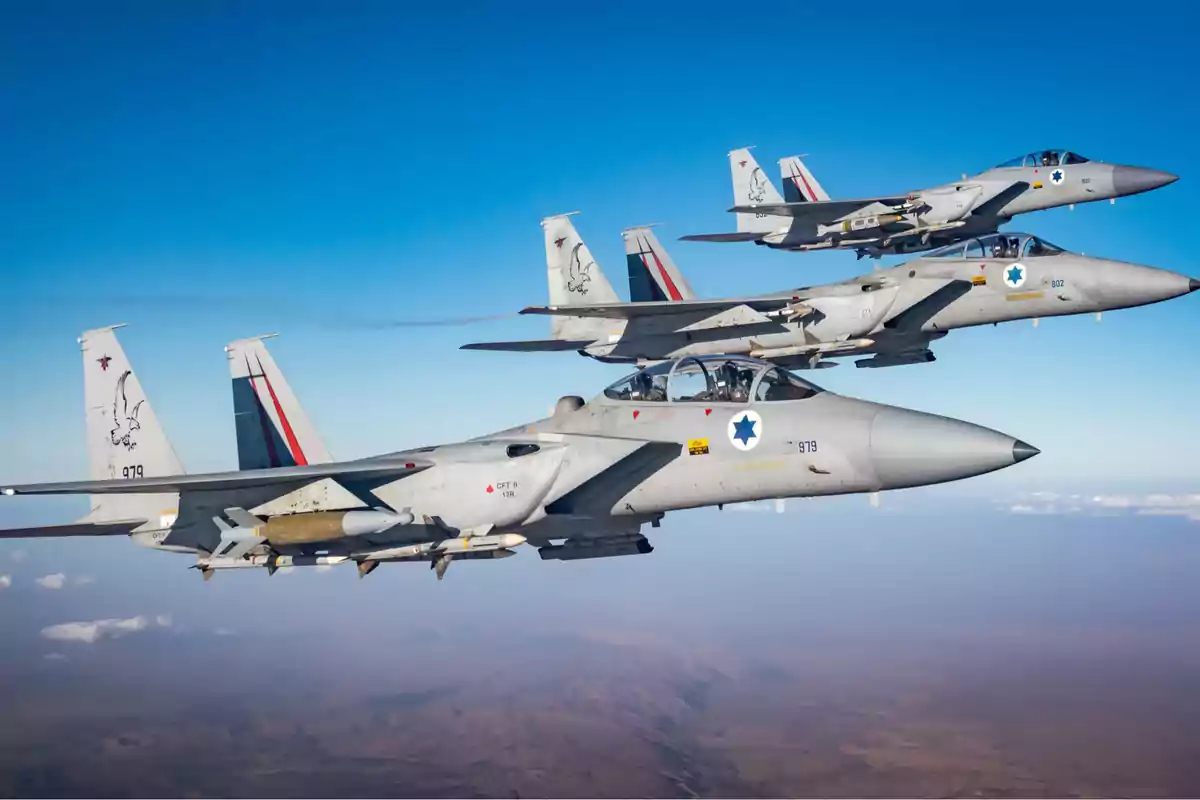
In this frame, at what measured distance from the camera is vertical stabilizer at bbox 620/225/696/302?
28.8 meters

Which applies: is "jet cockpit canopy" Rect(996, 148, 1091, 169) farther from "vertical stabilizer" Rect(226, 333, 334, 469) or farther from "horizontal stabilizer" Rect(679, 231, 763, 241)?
"vertical stabilizer" Rect(226, 333, 334, 469)

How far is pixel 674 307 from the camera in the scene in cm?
2428

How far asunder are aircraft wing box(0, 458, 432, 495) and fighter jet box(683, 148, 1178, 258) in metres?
16.3

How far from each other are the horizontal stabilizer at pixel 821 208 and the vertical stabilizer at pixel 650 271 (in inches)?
98.3

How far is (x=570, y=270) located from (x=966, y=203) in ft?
36.1

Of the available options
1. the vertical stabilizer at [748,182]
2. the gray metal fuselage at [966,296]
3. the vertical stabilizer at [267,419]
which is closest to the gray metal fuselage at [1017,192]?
the gray metal fuselage at [966,296]

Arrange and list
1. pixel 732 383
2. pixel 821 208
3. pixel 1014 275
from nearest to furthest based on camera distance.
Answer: pixel 732 383, pixel 1014 275, pixel 821 208

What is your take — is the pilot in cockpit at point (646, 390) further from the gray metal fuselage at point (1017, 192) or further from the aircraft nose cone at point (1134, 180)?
the aircraft nose cone at point (1134, 180)

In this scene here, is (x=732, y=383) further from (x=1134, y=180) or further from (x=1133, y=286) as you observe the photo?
(x=1134, y=180)

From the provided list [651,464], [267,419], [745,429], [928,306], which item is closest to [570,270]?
[928,306]

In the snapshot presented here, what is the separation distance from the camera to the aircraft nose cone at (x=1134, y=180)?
27922mm

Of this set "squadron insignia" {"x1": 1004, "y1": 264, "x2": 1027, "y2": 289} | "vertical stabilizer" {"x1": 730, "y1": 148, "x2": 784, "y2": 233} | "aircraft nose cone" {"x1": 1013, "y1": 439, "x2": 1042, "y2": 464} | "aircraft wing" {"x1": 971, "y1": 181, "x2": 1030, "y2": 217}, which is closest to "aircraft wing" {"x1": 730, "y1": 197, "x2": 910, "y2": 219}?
"aircraft wing" {"x1": 971, "y1": 181, "x2": 1030, "y2": 217}

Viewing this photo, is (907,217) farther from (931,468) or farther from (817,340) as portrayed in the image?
(931,468)

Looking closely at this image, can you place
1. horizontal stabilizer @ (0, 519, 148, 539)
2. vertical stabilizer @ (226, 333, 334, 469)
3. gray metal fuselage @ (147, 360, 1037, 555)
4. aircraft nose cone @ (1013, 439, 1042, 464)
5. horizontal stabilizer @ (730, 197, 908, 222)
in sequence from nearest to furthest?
aircraft nose cone @ (1013, 439, 1042, 464) < gray metal fuselage @ (147, 360, 1037, 555) < horizontal stabilizer @ (0, 519, 148, 539) < vertical stabilizer @ (226, 333, 334, 469) < horizontal stabilizer @ (730, 197, 908, 222)
